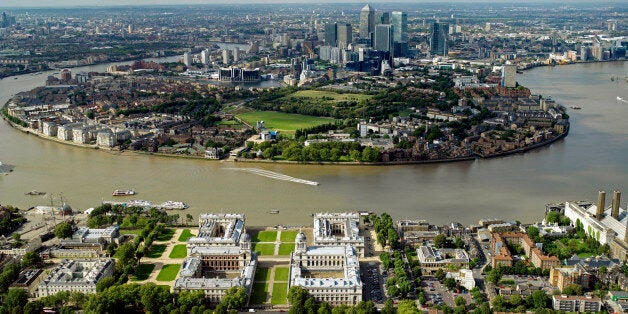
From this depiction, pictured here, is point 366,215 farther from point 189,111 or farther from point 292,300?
point 189,111

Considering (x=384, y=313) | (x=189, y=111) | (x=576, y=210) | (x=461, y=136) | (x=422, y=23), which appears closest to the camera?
(x=384, y=313)

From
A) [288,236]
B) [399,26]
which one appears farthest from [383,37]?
[288,236]

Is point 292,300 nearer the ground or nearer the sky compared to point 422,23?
nearer the ground

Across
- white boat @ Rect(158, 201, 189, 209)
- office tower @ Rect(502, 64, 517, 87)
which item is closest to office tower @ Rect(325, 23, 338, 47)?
office tower @ Rect(502, 64, 517, 87)

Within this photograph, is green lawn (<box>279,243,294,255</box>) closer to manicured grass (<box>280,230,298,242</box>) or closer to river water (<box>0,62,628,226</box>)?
manicured grass (<box>280,230,298,242</box>)

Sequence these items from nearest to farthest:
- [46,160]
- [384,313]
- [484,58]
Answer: [384,313], [46,160], [484,58]

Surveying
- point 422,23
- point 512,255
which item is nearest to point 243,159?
point 512,255

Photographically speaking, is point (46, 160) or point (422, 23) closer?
point (46, 160)
